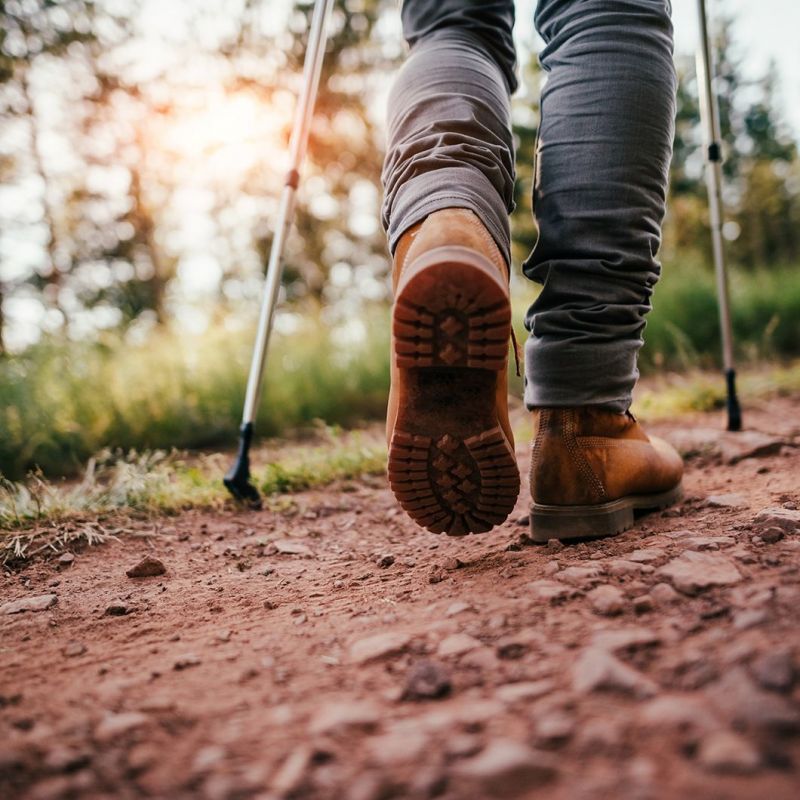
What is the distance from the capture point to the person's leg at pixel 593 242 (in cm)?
117

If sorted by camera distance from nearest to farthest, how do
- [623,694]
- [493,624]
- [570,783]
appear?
[570,783] → [623,694] → [493,624]

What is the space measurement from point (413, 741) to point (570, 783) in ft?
0.48

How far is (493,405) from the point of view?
3.51ft

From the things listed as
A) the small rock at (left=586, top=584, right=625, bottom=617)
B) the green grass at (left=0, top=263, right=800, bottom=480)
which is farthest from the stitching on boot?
the green grass at (left=0, top=263, right=800, bottom=480)

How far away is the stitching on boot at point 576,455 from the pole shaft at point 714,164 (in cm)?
141

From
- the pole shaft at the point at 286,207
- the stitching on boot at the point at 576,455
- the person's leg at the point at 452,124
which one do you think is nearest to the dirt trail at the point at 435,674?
the stitching on boot at the point at 576,455

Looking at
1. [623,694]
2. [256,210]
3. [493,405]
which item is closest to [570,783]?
[623,694]

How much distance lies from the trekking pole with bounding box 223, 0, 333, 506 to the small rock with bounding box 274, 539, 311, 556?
386mm

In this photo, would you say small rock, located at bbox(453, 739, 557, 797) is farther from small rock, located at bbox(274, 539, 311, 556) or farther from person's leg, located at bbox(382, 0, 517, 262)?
small rock, located at bbox(274, 539, 311, 556)

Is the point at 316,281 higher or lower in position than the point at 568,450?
higher

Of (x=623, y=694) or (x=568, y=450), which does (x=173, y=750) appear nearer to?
(x=623, y=694)

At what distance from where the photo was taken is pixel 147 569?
133 centimetres

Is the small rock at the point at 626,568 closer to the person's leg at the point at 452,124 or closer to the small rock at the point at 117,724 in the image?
the person's leg at the point at 452,124

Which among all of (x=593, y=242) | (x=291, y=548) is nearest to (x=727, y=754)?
(x=593, y=242)
